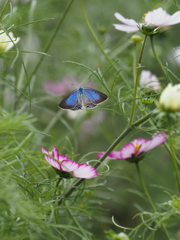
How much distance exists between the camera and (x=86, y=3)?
173 centimetres

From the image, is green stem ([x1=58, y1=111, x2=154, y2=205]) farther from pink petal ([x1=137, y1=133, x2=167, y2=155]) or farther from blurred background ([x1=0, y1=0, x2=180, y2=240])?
blurred background ([x1=0, y1=0, x2=180, y2=240])

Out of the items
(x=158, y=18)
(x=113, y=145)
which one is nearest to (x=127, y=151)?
(x=113, y=145)

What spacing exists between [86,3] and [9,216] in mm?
1503

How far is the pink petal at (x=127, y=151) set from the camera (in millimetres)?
578

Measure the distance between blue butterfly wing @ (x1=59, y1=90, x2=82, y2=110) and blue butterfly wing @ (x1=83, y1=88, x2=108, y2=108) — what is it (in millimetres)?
12

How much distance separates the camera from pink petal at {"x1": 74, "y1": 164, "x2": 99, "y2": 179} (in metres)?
0.46

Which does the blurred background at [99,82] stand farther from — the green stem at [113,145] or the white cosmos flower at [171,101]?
the white cosmos flower at [171,101]

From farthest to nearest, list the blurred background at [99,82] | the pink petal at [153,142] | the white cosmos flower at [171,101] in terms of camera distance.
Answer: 1. the blurred background at [99,82]
2. the pink petal at [153,142]
3. the white cosmos flower at [171,101]

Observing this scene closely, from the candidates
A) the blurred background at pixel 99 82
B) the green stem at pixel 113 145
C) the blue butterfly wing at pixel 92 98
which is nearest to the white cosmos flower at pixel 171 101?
the green stem at pixel 113 145

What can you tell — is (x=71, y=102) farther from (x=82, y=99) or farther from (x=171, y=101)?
(x=171, y=101)

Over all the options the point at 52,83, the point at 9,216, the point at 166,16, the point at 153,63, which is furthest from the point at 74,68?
the point at 9,216

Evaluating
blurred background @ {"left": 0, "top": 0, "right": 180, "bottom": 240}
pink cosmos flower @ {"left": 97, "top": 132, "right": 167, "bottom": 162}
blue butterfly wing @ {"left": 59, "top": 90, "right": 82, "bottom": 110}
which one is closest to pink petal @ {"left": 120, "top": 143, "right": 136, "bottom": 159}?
pink cosmos flower @ {"left": 97, "top": 132, "right": 167, "bottom": 162}

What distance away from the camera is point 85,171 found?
464 millimetres

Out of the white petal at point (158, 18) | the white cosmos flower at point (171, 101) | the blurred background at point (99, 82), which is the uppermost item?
the white petal at point (158, 18)
